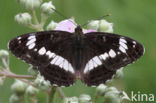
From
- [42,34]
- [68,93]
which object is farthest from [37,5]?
[68,93]

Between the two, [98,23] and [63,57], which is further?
[98,23]

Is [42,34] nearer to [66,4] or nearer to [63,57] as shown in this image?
[63,57]

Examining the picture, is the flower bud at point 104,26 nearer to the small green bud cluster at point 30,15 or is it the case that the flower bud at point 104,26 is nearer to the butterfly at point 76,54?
the butterfly at point 76,54

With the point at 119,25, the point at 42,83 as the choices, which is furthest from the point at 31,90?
the point at 119,25

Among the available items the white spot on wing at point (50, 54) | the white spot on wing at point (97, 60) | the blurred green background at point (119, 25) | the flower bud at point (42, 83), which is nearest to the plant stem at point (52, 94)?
the flower bud at point (42, 83)

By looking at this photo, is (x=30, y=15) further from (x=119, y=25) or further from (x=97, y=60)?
(x=119, y=25)
